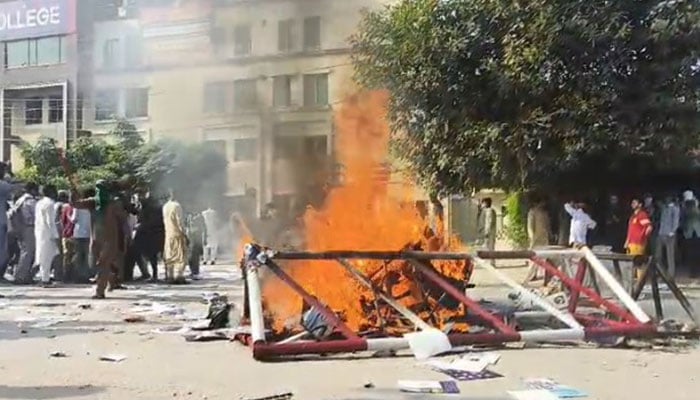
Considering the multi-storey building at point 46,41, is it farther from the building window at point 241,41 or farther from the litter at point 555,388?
the litter at point 555,388

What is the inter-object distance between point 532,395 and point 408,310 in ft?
7.22

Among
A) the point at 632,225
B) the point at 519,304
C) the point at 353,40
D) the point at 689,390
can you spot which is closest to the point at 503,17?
the point at 632,225

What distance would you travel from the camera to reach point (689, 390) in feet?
19.2

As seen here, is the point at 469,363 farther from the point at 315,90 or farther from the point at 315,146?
the point at 315,90

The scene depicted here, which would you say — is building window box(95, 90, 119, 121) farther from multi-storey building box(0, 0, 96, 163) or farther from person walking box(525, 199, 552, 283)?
person walking box(525, 199, 552, 283)

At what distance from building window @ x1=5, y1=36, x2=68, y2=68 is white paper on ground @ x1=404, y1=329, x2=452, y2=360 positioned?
188 inches

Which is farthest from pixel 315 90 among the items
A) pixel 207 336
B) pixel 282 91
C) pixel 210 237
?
pixel 210 237

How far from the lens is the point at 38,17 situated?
912 centimetres

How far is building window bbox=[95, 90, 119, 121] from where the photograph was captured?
9.59 meters

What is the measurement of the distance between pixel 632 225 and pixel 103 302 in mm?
7285

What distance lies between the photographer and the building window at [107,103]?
959 centimetres

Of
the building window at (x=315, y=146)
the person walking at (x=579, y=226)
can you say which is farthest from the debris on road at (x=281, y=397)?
the person walking at (x=579, y=226)

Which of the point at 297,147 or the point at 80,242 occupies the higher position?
the point at 297,147

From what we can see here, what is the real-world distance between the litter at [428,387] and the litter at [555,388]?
517mm
